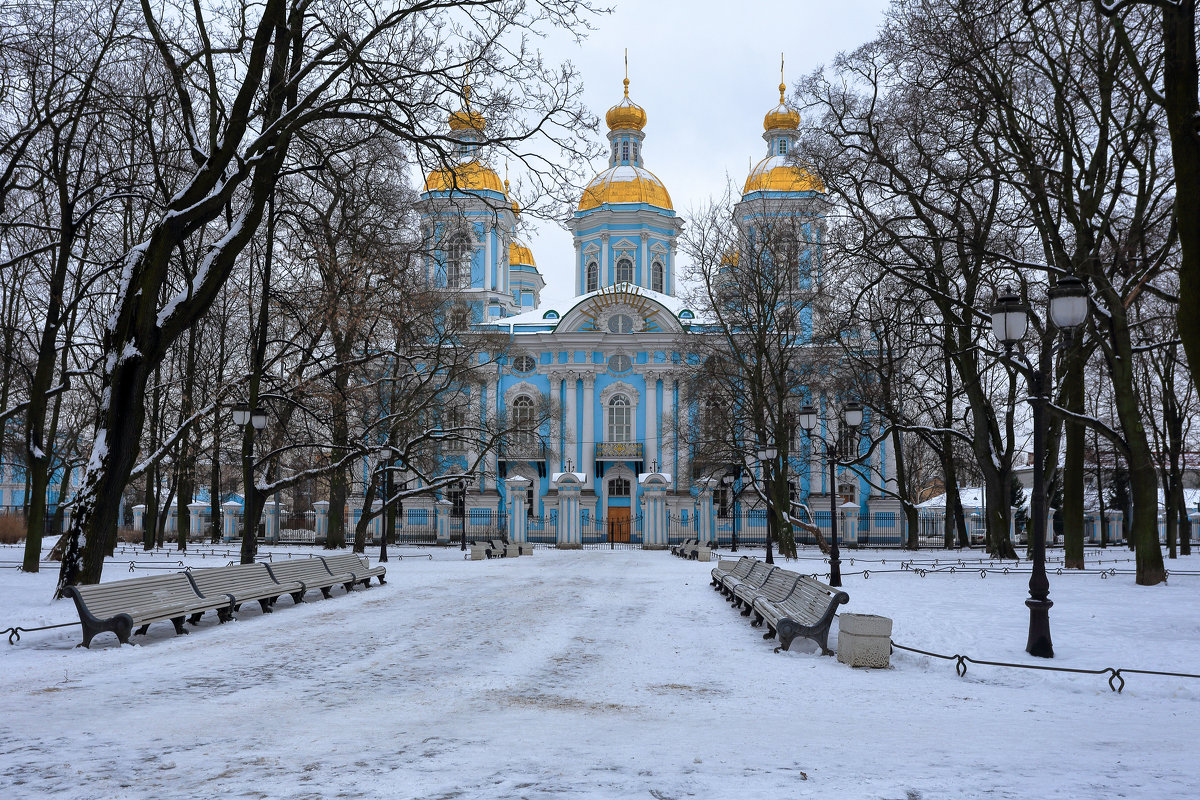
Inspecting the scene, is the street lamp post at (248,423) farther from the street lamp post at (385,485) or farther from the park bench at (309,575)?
the street lamp post at (385,485)

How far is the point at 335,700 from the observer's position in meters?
7.51

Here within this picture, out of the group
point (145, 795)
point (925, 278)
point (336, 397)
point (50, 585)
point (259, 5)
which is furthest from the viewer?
point (925, 278)

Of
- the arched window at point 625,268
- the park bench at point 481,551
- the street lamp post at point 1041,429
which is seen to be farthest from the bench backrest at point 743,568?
the arched window at point 625,268

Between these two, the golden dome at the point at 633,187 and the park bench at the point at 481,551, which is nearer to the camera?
the park bench at the point at 481,551

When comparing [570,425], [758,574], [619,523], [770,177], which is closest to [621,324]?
[570,425]

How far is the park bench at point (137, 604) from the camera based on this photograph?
33.3ft

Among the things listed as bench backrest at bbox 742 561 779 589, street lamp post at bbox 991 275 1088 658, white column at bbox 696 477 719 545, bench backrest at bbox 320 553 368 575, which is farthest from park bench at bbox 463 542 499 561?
street lamp post at bbox 991 275 1088 658

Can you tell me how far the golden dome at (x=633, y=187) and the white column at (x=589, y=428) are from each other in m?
11.3

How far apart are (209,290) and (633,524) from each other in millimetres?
35116

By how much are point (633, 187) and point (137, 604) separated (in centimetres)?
4780

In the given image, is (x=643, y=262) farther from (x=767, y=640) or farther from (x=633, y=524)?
(x=767, y=640)

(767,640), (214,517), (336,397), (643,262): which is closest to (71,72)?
(336,397)

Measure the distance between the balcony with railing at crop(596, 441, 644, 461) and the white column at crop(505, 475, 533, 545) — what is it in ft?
36.1

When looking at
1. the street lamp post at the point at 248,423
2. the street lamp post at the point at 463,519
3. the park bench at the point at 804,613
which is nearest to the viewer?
the park bench at the point at 804,613
